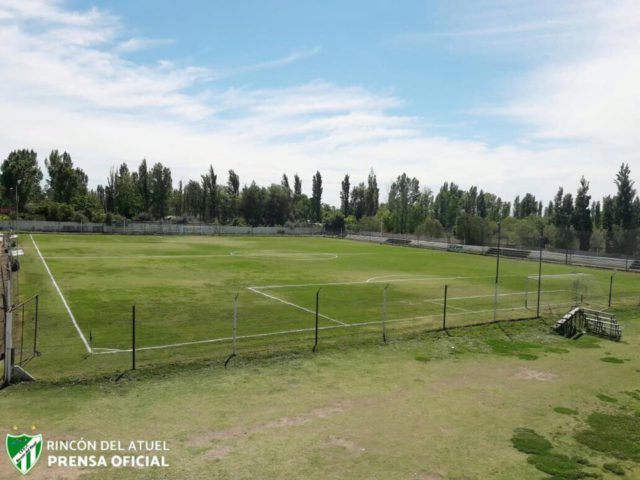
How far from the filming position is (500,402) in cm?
1282

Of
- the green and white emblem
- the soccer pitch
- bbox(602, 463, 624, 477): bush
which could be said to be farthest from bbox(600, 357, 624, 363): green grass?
the green and white emblem

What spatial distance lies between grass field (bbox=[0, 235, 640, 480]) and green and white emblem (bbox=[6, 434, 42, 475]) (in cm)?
25

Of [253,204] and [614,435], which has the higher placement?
[253,204]

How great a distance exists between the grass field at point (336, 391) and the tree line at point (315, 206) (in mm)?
48971

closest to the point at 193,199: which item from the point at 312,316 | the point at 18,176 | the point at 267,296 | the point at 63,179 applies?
the point at 63,179

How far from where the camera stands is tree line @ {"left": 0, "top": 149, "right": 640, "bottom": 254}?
2977 inches

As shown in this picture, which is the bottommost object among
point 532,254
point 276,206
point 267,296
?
point 267,296

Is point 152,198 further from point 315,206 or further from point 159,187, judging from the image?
point 315,206

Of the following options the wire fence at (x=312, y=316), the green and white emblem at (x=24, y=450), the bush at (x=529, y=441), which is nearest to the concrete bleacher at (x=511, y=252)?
the wire fence at (x=312, y=316)

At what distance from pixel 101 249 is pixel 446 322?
147 ft

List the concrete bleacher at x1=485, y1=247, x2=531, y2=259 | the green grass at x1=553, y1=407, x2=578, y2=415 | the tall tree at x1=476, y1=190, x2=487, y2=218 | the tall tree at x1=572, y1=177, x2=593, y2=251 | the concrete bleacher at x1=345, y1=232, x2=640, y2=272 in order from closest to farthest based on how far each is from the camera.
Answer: the green grass at x1=553, y1=407, x2=578, y2=415
the concrete bleacher at x1=345, y1=232, x2=640, y2=272
the concrete bleacher at x1=485, y1=247, x2=531, y2=259
the tall tree at x1=572, y1=177, x2=593, y2=251
the tall tree at x1=476, y1=190, x2=487, y2=218

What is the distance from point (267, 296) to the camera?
27.7 m

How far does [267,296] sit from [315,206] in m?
122

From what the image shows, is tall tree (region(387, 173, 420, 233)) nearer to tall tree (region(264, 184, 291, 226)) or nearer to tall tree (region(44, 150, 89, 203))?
tall tree (region(264, 184, 291, 226))
